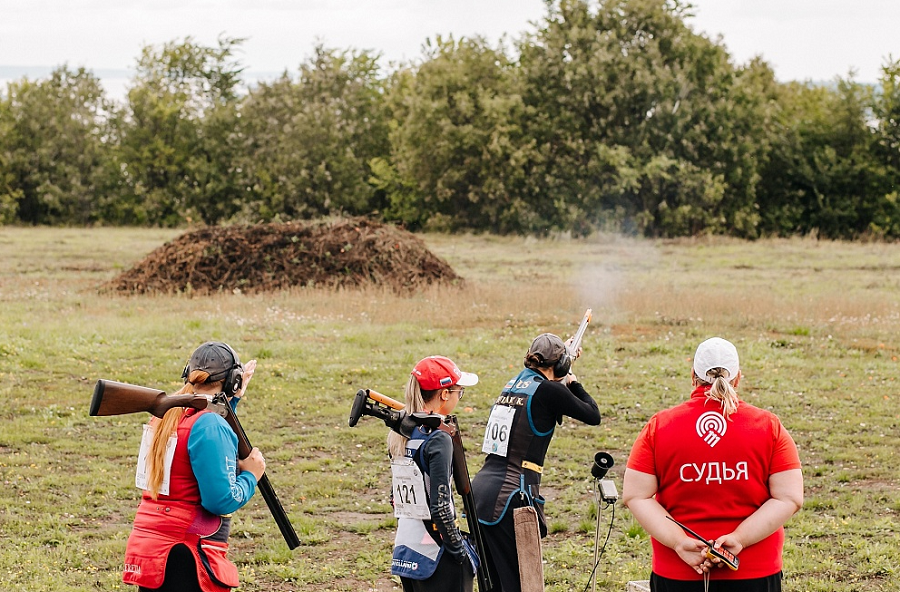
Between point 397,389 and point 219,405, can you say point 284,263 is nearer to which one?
point 397,389

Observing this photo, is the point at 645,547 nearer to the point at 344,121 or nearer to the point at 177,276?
the point at 177,276

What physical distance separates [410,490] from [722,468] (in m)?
1.50

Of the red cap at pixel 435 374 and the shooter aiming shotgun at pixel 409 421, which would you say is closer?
the shooter aiming shotgun at pixel 409 421

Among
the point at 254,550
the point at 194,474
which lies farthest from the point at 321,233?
the point at 194,474

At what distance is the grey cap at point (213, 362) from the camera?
472 centimetres

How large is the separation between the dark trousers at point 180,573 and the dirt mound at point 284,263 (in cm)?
2004

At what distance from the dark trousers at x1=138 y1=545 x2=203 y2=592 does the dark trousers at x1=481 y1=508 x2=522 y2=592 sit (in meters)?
1.86

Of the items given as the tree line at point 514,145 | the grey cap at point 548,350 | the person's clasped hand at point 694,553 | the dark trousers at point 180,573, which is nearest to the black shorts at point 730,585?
the person's clasped hand at point 694,553

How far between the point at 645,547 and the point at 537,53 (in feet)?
143

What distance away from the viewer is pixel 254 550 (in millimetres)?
8148

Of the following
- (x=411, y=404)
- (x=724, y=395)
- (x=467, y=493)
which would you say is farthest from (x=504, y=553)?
(x=724, y=395)

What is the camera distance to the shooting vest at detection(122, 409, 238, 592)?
14.9ft

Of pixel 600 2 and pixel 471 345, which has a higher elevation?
pixel 600 2

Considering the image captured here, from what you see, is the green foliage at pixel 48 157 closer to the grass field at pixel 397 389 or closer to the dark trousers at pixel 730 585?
the grass field at pixel 397 389
